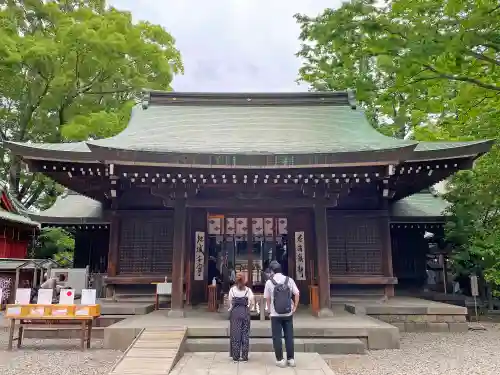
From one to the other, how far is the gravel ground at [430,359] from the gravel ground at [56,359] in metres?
3.76

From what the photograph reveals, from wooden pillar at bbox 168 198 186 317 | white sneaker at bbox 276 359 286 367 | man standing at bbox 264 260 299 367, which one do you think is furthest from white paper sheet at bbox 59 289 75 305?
white sneaker at bbox 276 359 286 367

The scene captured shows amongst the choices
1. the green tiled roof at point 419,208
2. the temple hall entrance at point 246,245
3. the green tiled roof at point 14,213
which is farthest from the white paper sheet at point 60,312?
the green tiled roof at point 14,213

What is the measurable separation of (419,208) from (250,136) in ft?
20.9

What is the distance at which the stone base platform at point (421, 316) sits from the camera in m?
8.91

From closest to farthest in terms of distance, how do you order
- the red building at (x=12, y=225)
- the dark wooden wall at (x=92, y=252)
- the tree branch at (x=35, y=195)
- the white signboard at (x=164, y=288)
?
the white signboard at (x=164, y=288) → the dark wooden wall at (x=92, y=252) → the red building at (x=12, y=225) → the tree branch at (x=35, y=195)

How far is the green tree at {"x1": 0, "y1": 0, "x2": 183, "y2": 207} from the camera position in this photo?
17.9 metres

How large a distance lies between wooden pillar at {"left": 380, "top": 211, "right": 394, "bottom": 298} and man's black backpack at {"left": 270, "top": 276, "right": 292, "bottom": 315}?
5.51 meters

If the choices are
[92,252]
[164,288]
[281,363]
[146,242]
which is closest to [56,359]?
[164,288]

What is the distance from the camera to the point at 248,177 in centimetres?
853

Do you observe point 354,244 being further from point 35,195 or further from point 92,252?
point 35,195

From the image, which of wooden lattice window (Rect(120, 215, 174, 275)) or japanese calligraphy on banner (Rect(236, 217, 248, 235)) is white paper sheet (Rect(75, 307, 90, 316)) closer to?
wooden lattice window (Rect(120, 215, 174, 275))

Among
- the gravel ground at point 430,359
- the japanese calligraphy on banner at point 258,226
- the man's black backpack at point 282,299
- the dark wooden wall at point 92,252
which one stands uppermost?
the japanese calligraphy on banner at point 258,226

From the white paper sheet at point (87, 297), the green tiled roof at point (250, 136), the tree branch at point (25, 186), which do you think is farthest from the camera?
the tree branch at point (25, 186)

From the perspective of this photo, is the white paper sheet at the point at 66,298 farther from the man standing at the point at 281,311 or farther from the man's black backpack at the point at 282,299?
the man's black backpack at the point at 282,299
